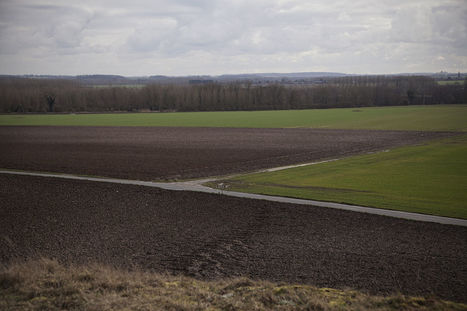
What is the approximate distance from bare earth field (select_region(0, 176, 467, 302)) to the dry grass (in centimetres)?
180

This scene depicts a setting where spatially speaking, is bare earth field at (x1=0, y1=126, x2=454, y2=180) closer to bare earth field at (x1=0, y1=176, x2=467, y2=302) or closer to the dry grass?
bare earth field at (x1=0, y1=176, x2=467, y2=302)

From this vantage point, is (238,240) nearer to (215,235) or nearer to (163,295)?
(215,235)

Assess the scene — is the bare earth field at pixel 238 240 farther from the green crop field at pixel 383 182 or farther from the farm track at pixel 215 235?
the green crop field at pixel 383 182

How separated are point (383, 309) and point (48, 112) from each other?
12987cm

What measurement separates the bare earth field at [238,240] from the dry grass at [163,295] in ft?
5.90

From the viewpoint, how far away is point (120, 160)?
1697 inches

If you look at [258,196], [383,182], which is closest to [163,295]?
[258,196]

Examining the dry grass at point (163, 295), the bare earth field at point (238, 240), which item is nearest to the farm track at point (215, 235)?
the bare earth field at point (238, 240)

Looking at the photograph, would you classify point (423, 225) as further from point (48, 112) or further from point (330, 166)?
point (48, 112)

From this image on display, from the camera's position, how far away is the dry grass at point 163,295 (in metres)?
11.9

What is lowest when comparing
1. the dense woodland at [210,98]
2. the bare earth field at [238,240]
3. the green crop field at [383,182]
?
the bare earth field at [238,240]

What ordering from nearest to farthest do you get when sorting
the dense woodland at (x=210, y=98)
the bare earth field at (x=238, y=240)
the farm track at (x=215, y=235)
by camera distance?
the bare earth field at (x=238, y=240) → the farm track at (x=215, y=235) → the dense woodland at (x=210, y=98)

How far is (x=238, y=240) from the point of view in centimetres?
2006

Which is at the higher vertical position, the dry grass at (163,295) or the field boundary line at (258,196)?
the dry grass at (163,295)
